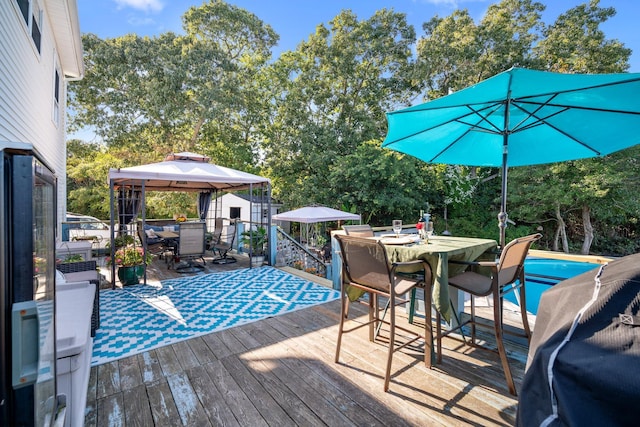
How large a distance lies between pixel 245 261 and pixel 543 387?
6932 millimetres

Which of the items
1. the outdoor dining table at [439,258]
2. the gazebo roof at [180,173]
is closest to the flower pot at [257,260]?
the gazebo roof at [180,173]

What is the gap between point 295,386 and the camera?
7.38 ft

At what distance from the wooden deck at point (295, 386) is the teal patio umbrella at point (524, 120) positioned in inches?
62.5

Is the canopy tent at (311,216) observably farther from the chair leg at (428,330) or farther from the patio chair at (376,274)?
the chair leg at (428,330)

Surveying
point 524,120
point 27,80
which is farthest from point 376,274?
point 27,80

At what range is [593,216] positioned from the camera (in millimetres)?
12812

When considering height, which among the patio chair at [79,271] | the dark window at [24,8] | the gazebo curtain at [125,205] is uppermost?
the dark window at [24,8]

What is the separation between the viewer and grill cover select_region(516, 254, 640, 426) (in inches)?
31.1

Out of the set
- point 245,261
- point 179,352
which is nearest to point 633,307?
point 179,352

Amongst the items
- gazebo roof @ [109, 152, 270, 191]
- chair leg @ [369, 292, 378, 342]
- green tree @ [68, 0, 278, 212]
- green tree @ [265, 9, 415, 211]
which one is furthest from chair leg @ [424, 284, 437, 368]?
green tree @ [68, 0, 278, 212]

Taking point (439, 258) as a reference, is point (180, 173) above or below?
above

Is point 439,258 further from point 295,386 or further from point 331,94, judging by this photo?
point 331,94

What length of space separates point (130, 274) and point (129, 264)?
18 cm

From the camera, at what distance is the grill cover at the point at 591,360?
0.79 metres
